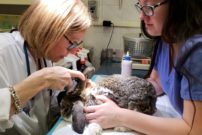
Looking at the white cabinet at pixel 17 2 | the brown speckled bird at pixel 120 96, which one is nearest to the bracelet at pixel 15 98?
the brown speckled bird at pixel 120 96

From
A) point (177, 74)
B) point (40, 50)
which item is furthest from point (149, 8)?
point (40, 50)

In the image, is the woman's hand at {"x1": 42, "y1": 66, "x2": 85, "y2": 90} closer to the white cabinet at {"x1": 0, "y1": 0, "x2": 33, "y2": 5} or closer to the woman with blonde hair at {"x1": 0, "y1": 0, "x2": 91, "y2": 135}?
the woman with blonde hair at {"x1": 0, "y1": 0, "x2": 91, "y2": 135}

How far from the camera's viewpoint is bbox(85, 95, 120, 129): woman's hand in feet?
3.25

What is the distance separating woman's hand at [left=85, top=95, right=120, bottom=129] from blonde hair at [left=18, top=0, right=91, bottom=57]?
1.24 feet

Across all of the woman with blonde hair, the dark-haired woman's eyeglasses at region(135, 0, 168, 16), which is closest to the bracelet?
the woman with blonde hair

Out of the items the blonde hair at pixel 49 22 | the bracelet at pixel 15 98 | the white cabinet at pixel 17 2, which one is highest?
the white cabinet at pixel 17 2

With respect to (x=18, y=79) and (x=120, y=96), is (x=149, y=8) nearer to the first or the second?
(x=120, y=96)

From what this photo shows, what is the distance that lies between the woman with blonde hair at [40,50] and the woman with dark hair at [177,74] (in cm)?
24

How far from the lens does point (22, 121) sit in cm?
117

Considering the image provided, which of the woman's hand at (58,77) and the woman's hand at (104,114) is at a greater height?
the woman's hand at (58,77)

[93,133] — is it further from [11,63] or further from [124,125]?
[11,63]

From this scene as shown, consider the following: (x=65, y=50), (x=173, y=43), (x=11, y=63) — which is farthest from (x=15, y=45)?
(x=173, y=43)

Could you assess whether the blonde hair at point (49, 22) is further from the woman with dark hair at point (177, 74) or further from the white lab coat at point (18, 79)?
the woman with dark hair at point (177, 74)

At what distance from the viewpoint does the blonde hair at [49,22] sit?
44.7 inches
